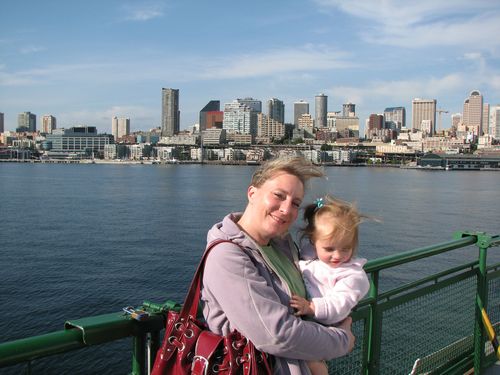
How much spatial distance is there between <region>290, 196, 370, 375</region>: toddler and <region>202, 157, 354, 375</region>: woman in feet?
0.18

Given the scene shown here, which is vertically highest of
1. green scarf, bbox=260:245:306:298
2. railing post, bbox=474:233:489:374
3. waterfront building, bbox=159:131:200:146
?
waterfront building, bbox=159:131:200:146

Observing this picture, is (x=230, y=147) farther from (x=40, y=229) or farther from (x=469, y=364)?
(x=469, y=364)

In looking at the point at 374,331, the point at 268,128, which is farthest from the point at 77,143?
the point at 374,331

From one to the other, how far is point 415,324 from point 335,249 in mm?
1389

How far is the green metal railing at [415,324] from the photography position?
5.58ft

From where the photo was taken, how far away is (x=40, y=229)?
23953mm

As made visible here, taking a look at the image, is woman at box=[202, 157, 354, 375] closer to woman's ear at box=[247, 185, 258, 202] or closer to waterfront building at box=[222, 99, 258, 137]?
woman's ear at box=[247, 185, 258, 202]

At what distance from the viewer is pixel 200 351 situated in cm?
152

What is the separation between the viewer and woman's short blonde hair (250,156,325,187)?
176 cm

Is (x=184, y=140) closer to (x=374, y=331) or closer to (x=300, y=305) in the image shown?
(x=374, y=331)

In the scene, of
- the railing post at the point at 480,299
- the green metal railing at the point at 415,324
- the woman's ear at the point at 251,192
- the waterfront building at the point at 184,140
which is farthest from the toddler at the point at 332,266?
the waterfront building at the point at 184,140

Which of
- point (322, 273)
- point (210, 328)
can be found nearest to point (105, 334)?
point (210, 328)

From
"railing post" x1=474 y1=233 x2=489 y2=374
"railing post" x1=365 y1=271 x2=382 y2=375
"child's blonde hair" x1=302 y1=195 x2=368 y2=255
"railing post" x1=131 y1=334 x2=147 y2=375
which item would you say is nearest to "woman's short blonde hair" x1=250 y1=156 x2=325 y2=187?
"child's blonde hair" x1=302 y1=195 x2=368 y2=255

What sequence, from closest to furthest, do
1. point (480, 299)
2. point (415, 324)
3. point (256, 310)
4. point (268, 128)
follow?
1. point (256, 310)
2. point (415, 324)
3. point (480, 299)
4. point (268, 128)
